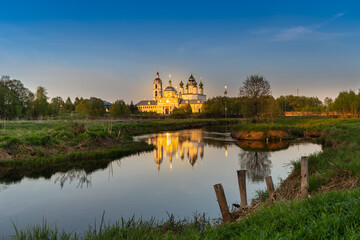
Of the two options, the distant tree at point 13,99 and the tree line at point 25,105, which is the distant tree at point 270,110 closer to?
the tree line at point 25,105

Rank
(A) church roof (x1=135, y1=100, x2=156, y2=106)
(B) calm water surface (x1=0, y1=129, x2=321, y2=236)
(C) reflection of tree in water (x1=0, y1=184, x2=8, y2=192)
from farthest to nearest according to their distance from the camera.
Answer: (A) church roof (x1=135, y1=100, x2=156, y2=106) < (C) reflection of tree in water (x1=0, y1=184, x2=8, y2=192) < (B) calm water surface (x1=0, y1=129, x2=321, y2=236)

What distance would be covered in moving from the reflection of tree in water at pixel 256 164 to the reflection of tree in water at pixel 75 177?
25.7 feet

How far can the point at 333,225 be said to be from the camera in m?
3.87

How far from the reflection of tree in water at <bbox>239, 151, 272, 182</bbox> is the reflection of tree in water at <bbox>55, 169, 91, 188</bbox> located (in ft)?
25.7

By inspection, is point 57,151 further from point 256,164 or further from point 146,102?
point 146,102

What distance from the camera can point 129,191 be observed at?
35.9 ft

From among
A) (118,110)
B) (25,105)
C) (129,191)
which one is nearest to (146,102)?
(118,110)

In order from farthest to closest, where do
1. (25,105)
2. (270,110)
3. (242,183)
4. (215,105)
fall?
(215,105), (25,105), (270,110), (242,183)

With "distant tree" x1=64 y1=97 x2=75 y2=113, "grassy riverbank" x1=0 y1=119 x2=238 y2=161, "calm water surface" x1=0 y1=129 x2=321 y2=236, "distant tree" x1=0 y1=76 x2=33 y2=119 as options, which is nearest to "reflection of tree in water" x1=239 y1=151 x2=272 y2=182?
"calm water surface" x1=0 y1=129 x2=321 y2=236

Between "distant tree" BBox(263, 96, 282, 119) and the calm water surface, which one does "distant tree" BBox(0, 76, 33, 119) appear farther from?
"distant tree" BBox(263, 96, 282, 119)

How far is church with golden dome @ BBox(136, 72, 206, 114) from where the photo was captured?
144250 mm

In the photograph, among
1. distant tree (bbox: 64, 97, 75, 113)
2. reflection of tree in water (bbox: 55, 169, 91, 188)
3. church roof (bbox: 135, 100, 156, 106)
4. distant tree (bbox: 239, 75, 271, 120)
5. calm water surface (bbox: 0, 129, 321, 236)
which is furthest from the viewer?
church roof (bbox: 135, 100, 156, 106)

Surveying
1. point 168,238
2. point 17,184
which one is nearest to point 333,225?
point 168,238

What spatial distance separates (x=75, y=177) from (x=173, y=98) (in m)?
133
